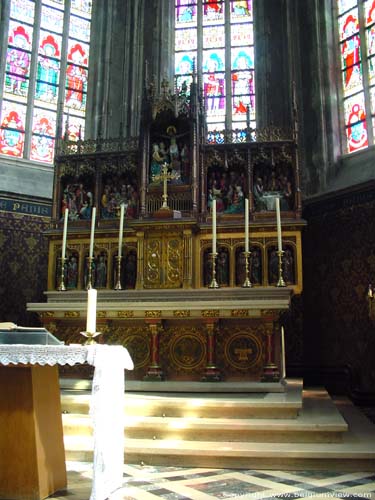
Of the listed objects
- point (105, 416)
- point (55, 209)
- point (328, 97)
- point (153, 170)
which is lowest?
point (105, 416)

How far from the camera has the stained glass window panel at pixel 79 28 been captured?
12.9 meters

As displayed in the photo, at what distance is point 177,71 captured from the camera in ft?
42.3

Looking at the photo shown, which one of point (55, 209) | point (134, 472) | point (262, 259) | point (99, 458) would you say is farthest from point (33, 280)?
point (99, 458)

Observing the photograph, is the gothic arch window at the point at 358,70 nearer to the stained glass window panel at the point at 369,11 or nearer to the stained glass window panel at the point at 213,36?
the stained glass window panel at the point at 369,11

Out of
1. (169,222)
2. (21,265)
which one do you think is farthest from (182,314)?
(21,265)

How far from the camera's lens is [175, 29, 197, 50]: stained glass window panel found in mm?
13039

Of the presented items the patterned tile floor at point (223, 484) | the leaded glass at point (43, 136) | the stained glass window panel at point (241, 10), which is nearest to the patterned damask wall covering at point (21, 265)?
the leaded glass at point (43, 136)

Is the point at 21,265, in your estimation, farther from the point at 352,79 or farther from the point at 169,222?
the point at 352,79

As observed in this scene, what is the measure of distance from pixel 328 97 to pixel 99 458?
1003 cm

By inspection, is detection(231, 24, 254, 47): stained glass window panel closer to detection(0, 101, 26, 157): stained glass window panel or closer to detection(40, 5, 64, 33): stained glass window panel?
detection(40, 5, 64, 33): stained glass window panel

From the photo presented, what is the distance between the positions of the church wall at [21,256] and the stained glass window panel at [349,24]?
25.0ft

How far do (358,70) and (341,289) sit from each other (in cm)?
483

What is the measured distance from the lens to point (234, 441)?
4949 millimetres

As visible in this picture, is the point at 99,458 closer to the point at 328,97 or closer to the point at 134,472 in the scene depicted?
the point at 134,472
